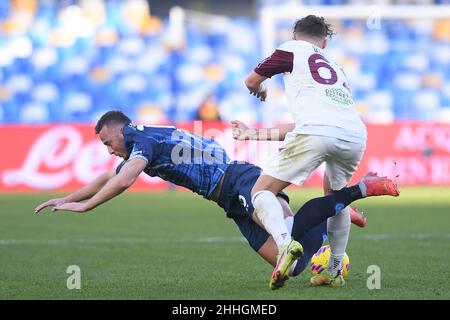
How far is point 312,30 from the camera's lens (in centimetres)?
648

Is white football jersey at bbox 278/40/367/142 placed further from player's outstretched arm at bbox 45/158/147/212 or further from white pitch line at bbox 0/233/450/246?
white pitch line at bbox 0/233/450/246

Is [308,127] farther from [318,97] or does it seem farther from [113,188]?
[113,188]

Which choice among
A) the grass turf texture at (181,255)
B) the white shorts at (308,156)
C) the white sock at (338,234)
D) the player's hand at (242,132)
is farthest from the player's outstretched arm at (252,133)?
the grass turf texture at (181,255)

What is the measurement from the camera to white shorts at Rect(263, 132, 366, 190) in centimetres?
612

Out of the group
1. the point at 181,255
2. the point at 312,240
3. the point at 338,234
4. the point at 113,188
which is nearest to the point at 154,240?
the point at 181,255

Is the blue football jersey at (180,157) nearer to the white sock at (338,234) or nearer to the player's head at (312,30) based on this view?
the white sock at (338,234)

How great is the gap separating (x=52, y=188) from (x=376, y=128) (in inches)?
298

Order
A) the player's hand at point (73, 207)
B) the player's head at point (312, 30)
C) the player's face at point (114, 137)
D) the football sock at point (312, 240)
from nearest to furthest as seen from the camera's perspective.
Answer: the player's hand at point (73, 207), the player's head at point (312, 30), the player's face at point (114, 137), the football sock at point (312, 240)

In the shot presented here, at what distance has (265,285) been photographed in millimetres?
6547

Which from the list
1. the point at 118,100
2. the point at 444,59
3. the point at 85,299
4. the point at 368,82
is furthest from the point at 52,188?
the point at 85,299

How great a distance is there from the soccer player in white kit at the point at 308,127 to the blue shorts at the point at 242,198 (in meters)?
0.30

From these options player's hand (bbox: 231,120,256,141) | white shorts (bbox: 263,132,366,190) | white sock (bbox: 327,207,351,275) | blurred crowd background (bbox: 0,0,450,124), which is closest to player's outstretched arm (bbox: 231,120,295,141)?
player's hand (bbox: 231,120,256,141)

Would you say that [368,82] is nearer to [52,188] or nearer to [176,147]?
[52,188]

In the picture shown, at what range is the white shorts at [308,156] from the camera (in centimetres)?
612
